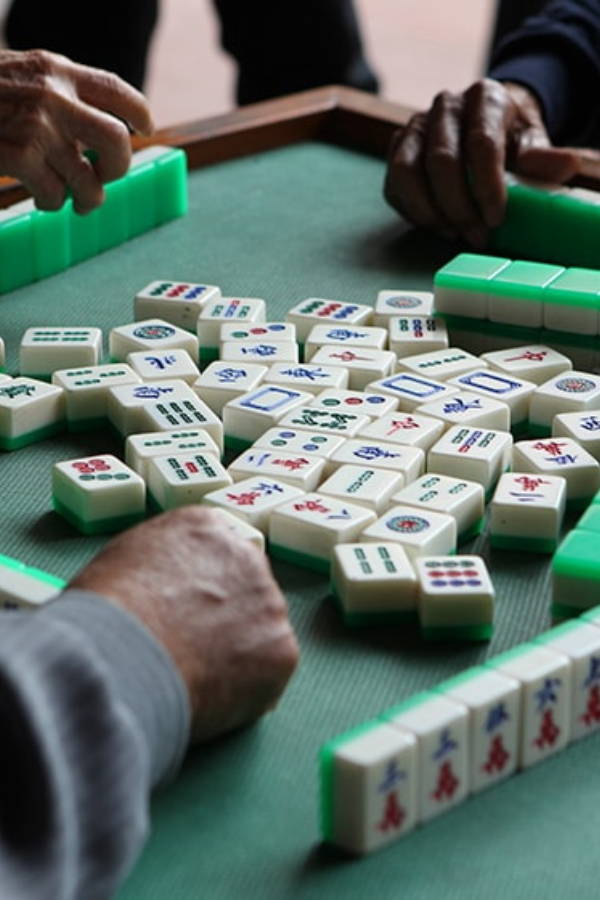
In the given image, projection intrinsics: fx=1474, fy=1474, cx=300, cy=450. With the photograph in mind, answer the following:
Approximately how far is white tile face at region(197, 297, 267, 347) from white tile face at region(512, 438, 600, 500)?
0.48m

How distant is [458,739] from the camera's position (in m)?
1.03

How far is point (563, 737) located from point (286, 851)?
239 millimetres

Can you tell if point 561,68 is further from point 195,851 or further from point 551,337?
point 195,851

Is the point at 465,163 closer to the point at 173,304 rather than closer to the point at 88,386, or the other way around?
the point at 173,304

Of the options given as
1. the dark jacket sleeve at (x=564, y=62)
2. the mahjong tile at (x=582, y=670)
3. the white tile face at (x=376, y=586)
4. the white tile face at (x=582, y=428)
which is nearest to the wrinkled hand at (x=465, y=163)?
the dark jacket sleeve at (x=564, y=62)

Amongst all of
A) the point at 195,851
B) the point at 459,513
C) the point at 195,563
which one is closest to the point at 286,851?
the point at 195,851

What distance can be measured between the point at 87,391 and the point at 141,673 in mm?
736

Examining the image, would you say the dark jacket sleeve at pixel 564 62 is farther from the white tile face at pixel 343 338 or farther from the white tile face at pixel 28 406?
the white tile face at pixel 28 406

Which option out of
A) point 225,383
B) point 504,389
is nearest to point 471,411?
point 504,389

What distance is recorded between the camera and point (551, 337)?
6.10ft

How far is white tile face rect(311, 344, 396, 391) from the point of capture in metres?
1.76

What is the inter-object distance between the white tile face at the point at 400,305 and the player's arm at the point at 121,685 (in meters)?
0.80

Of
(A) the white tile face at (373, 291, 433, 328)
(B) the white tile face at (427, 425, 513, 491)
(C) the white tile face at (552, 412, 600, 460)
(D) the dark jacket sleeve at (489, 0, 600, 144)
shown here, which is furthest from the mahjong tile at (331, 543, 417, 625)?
(D) the dark jacket sleeve at (489, 0, 600, 144)

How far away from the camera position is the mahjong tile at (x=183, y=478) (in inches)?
57.4
